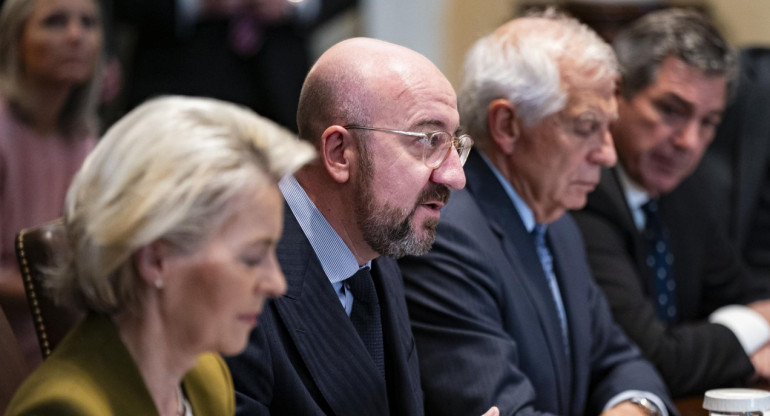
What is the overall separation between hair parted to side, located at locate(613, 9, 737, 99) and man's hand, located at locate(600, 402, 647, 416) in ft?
3.45

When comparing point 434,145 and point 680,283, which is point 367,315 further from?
point 680,283

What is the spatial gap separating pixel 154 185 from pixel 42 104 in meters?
2.08

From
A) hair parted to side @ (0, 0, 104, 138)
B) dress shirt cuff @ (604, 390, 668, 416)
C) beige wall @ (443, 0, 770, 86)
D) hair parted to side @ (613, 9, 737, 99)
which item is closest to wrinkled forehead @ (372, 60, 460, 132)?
dress shirt cuff @ (604, 390, 668, 416)

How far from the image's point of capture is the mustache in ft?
6.14

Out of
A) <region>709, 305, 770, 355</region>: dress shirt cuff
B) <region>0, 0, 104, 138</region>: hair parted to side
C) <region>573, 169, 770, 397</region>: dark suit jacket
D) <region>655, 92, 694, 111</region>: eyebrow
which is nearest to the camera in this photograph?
<region>573, 169, 770, 397</region>: dark suit jacket

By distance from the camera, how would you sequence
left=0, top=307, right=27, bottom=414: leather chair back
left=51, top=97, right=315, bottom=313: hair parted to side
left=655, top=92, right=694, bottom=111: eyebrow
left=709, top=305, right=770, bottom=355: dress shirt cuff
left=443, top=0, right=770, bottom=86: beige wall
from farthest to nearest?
1. left=443, top=0, right=770, bottom=86: beige wall
2. left=655, top=92, right=694, bottom=111: eyebrow
3. left=709, top=305, right=770, bottom=355: dress shirt cuff
4. left=0, top=307, right=27, bottom=414: leather chair back
5. left=51, top=97, right=315, bottom=313: hair parted to side

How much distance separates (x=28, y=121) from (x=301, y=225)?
158 centimetres

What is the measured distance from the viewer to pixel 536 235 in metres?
2.44

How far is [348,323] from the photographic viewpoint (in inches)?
69.5

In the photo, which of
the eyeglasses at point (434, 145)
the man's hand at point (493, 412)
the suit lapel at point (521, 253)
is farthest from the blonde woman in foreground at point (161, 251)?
the suit lapel at point (521, 253)

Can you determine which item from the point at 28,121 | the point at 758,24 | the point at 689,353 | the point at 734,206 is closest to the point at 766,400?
the point at 689,353

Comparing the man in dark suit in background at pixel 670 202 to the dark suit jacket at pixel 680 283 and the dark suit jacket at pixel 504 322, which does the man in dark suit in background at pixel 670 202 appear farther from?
the dark suit jacket at pixel 504 322

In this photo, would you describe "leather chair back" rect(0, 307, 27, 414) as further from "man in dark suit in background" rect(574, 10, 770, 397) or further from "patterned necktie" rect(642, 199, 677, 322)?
"patterned necktie" rect(642, 199, 677, 322)

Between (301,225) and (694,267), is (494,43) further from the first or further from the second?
(694,267)
